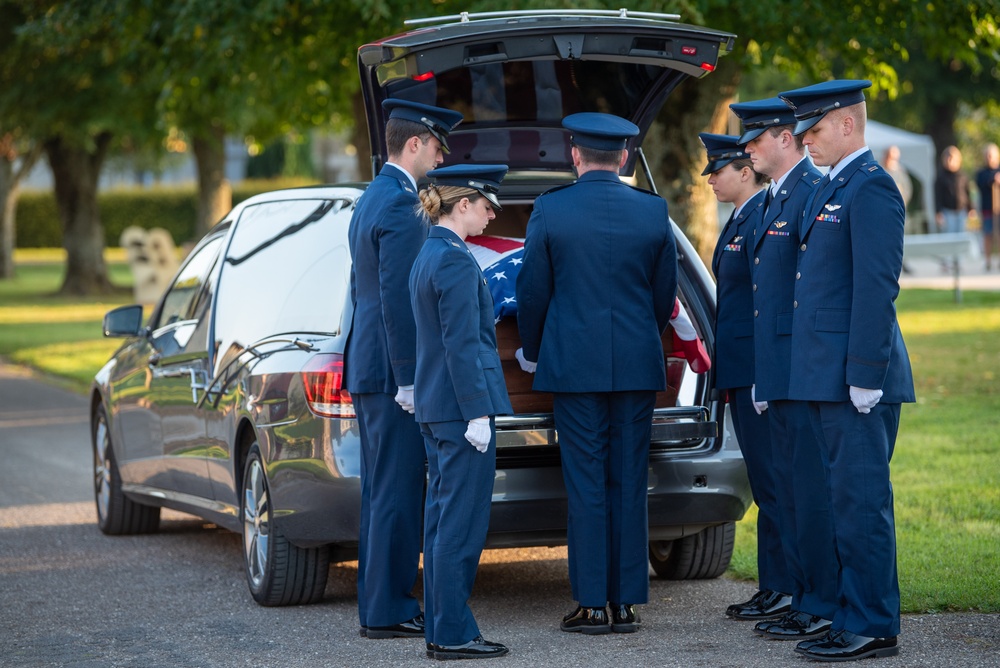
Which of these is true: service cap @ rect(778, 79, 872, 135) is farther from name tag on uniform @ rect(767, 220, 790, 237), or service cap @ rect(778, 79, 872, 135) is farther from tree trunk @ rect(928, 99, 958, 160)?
tree trunk @ rect(928, 99, 958, 160)

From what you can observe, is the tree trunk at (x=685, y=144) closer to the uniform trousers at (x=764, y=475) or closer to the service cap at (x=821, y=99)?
the uniform trousers at (x=764, y=475)

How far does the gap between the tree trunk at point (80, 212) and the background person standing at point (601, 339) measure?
28179 mm

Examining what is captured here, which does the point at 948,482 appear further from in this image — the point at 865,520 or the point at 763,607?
the point at 865,520

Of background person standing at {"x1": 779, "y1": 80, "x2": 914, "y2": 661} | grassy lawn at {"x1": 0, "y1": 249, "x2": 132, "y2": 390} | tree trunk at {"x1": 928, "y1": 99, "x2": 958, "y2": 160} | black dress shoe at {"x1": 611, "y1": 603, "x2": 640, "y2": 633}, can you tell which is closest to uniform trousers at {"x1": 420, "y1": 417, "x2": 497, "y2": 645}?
black dress shoe at {"x1": 611, "y1": 603, "x2": 640, "y2": 633}

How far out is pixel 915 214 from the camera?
32.8 m

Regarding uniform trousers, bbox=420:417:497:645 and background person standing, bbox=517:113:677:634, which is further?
background person standing, bbox=517:113:677:634

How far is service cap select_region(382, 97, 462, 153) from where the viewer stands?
573 centimetres

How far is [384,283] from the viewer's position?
18.6ft

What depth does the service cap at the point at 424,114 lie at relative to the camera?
5.73 m

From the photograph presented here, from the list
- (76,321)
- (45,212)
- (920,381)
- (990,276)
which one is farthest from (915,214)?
(45,212)

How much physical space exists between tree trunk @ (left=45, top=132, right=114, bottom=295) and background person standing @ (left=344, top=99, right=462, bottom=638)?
28.0 metres

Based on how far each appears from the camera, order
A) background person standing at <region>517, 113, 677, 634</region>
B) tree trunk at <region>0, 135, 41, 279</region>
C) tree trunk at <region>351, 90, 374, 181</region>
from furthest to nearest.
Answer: tree trunk at <region>0, 135, 41, 279</region>, tree trunk at <region>351, 90, 374, 181</region>, background person standing at <region>517, 113, 677, 634</region>

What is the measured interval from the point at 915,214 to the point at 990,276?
794 cm

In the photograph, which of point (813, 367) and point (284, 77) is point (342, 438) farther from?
point (284, 77)
